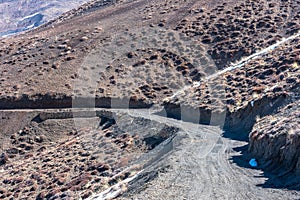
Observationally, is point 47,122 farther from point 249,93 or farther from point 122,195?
point 122,195

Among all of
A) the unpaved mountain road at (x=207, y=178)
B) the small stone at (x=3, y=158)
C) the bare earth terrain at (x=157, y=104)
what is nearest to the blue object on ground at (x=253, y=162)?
the bare earth terrain at (x=157, y=104)

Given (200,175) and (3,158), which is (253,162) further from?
(3,158)

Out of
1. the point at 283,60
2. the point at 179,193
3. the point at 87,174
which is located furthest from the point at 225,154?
the point at 283,60

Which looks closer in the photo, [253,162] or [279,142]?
[279,142]

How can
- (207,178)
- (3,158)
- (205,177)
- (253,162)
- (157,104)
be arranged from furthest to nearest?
(157,104)
(3,158)
(253,162)
(205,177)
(207,178)

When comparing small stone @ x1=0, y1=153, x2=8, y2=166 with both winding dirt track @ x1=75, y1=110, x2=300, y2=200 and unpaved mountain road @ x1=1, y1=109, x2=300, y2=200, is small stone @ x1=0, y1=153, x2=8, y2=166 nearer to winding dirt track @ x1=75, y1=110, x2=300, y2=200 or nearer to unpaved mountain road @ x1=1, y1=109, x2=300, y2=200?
unpaved mountain road @ x1=1, y1=109, x2=300, y2=200

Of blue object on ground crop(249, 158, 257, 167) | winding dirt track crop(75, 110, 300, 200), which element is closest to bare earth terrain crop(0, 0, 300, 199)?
winding dirt track crop(75, 110, 300, 200)

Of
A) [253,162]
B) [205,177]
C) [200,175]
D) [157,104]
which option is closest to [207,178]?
[205,177]

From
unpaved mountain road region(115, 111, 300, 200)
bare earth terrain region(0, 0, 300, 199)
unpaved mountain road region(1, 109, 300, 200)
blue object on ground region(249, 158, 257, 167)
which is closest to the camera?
unpaved mountain road region(115, 111, 300, 200)

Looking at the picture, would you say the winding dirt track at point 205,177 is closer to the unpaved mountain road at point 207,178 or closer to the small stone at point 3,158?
the unpaved mountain road at point 207,178

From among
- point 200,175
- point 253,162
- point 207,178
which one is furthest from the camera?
point 253,162
